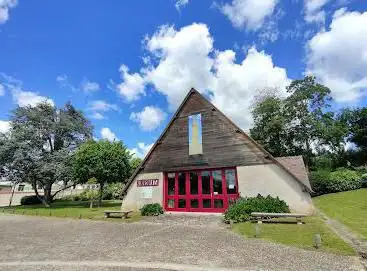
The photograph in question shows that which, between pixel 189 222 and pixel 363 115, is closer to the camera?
pixel 189 222

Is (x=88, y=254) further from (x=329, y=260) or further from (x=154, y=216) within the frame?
(x=154, y=216)

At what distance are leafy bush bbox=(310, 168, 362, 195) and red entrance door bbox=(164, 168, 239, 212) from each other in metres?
13.3

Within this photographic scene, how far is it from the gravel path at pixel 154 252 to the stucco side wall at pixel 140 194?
7.33 metres

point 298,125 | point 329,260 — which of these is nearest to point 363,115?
point 298,125

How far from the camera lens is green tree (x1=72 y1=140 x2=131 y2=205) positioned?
78.3 ft

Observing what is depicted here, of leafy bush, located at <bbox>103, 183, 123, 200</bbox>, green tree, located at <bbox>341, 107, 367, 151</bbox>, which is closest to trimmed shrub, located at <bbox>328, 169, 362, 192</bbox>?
green tree, located at <bbox>341, 107, 367, 151</bbox>

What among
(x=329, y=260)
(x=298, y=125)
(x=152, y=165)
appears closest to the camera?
(x=329, y=260)

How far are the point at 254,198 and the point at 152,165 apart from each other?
7.83 metres

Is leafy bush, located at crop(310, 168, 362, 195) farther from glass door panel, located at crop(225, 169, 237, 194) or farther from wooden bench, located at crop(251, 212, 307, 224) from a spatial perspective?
wooden bench, located at crop(251, 212, 307, 224)

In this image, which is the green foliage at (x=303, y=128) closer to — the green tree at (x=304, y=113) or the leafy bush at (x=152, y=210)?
the green tree at (x=304, y=113)

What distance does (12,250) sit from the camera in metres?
9.07

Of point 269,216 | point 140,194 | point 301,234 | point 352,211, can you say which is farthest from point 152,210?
point 352,211

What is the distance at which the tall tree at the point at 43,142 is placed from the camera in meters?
27.2

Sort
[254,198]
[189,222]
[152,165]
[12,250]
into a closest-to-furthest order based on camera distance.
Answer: [12,250], [189,222], [254,198], [152,165]
